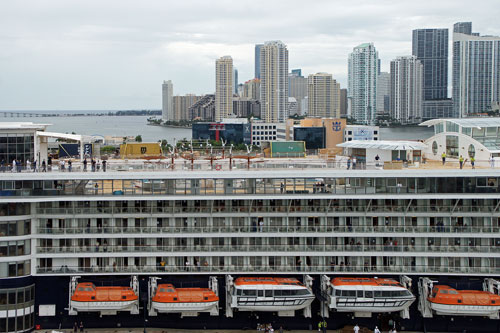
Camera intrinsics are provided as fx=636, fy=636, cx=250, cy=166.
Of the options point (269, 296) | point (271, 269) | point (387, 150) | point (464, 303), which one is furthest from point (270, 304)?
point (387, 150)

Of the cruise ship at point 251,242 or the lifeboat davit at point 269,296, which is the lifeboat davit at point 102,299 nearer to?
→ the cruise ship at point 251,242

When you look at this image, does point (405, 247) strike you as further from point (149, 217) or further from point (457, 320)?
point (149, 217)

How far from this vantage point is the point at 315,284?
28.2 m

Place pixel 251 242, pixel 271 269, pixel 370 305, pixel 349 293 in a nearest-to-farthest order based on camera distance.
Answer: pixel 349 293, pixel 370 305, pixel 271 269, pixel 251 242

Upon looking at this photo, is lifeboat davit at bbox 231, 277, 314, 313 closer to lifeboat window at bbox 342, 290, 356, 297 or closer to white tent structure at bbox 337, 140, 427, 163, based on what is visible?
lifeboat window at bbox 342, 290, 356, 297

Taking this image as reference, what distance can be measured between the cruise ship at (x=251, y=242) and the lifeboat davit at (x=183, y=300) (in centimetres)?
6

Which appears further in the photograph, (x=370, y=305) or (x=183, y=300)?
(x=183, y=300)

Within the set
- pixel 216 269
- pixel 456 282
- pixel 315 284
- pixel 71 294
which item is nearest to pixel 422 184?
pixel 456 282

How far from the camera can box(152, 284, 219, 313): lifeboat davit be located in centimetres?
2705

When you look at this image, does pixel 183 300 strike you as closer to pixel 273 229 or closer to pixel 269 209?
pixel 273 229

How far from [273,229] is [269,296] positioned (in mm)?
3050

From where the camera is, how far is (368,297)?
26797 millimetres

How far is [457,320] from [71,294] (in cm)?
1702

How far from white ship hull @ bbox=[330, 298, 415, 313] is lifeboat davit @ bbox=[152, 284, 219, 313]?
5244mm
